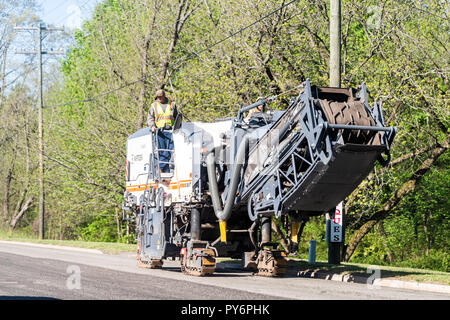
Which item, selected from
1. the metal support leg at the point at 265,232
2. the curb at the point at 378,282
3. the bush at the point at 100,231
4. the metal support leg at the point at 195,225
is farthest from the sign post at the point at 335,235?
the bush at the point at 100,231

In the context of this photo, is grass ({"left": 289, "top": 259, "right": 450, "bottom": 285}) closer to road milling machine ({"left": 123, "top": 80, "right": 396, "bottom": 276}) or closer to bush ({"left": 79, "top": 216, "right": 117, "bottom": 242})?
road milling machine ({"left": 123, "top": 80, "right": 396, "bottom": 276})

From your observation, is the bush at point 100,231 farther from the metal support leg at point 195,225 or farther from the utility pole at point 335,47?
the metal support leg at point 195,225

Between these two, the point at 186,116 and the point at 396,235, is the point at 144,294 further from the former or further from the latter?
the point at 396,235

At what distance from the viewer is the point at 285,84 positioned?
2428cm

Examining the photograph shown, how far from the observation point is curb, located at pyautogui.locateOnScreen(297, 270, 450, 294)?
13675 millimetres

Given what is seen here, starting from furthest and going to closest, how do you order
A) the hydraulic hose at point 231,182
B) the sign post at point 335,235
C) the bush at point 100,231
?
the bush at point 100,231, the sign post at point 335,235, the hydraulic hose at point 231,182

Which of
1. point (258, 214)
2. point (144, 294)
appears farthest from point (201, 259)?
point (144, 294)

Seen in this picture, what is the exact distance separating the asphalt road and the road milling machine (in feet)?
2.61

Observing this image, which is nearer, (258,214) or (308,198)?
(308,198)

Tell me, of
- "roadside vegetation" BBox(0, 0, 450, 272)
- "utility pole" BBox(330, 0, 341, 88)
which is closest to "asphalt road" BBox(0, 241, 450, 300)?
"utility pole" BBox(330, 0, 341, 88)

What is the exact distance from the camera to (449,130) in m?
24.0

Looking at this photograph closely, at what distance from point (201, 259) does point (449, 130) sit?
11938 millimetres

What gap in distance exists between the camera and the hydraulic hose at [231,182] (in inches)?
590

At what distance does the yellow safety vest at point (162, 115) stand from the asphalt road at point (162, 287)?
11.7 feet
